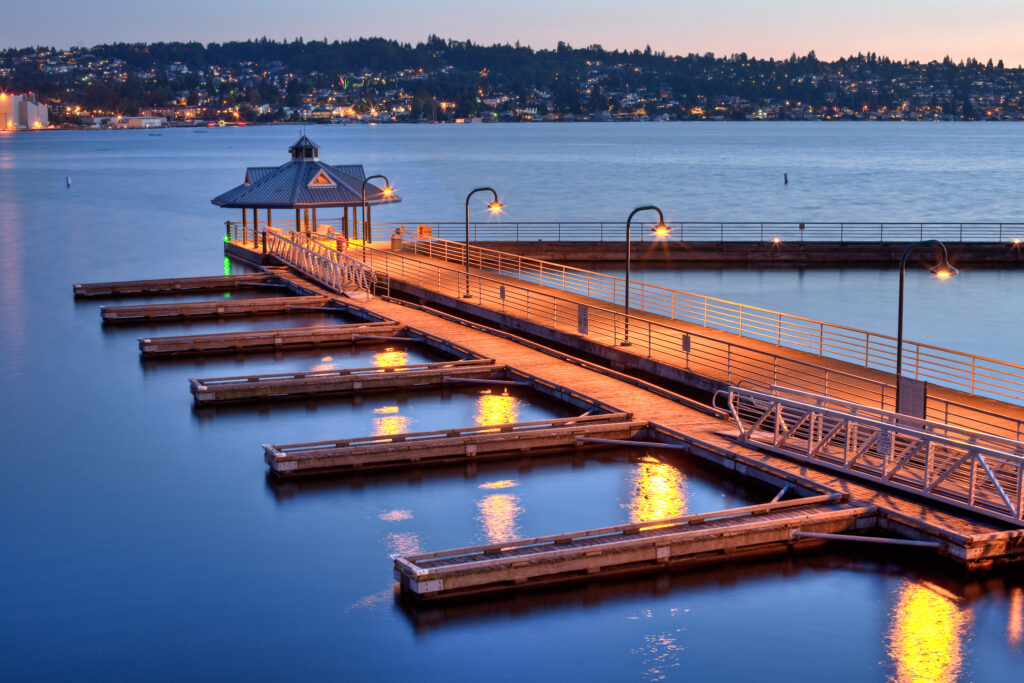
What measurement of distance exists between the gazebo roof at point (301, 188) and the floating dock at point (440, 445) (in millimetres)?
25720

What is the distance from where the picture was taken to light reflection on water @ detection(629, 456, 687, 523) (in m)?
17.3

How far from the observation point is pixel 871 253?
174 ft

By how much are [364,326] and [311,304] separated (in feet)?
19.5

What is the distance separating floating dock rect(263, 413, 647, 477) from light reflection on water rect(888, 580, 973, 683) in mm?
7088

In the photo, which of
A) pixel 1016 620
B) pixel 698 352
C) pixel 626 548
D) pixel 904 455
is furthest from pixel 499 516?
pixel 698 352

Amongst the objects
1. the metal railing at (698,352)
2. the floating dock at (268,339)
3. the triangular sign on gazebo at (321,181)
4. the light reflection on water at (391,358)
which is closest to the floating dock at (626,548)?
the metal railing at (698,352)

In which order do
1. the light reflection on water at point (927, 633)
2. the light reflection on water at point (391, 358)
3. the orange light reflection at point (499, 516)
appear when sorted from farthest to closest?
the light reflection on water at point (391, 358) → the orange light reflection at point (499, 516) → the light reflection on water at point (927, 633)

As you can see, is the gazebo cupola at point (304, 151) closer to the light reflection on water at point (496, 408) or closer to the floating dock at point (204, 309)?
the floating dock at point (204, 309)

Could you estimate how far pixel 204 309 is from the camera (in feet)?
116

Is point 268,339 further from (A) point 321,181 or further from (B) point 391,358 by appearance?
(A) point 321,181

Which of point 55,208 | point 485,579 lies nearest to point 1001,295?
point 485,579

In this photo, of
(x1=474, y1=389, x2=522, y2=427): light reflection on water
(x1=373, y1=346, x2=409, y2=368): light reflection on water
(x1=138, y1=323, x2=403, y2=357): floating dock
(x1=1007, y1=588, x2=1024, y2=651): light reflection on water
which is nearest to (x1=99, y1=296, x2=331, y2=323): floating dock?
(x1=138, y1=323, x2=403, y2=357): floating dock

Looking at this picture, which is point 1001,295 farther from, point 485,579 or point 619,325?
point 485,579

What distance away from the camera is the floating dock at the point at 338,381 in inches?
959
